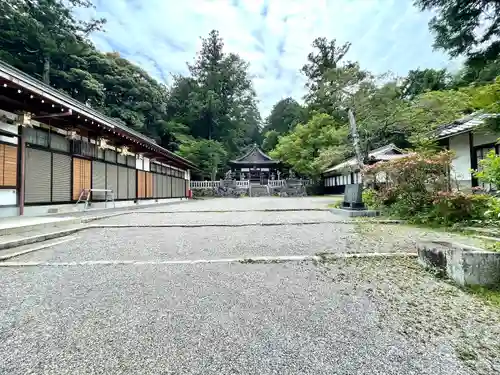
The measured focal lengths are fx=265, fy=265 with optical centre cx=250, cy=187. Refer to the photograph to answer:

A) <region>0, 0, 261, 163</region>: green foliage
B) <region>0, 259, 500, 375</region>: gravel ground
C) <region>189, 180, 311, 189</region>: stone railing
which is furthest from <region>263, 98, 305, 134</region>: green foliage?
<region>0, 259, 500, 375</region>: gravel ground

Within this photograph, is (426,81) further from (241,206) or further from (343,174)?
(241,206)

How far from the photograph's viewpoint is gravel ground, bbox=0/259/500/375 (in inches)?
59.2

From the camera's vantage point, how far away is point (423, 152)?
688cm

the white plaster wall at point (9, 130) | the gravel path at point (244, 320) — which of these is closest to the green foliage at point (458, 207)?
the gravel path at point (244, 320)

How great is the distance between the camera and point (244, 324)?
6.24 ft

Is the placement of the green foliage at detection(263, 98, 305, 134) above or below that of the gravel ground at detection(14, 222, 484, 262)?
above

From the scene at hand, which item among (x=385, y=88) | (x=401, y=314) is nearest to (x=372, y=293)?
(x=401, y=314)

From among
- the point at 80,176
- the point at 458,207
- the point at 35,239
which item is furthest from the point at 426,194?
the point at 80,176

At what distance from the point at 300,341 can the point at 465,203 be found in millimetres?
5611

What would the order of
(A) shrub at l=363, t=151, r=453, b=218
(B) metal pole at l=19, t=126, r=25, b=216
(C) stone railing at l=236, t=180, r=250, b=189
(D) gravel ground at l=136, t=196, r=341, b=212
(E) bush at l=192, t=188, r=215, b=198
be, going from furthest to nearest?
(C) stone railing at l=236, t=180, r=250, b=189, (E) bush at l=192, t=188, r=215, b=198, (D) gravel ground at l=136, t=196, r=341, b=212, (B) metal pole at l=19, t=126, r=25, b=216, (A) shrub at l=363, t=151, r=453, b=218

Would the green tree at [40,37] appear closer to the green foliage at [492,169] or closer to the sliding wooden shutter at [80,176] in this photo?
the sliding wooden shutter at [80,176]

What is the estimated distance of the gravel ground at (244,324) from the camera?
4.93 ft

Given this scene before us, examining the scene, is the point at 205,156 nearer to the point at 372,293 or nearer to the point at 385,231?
the point at 385,231

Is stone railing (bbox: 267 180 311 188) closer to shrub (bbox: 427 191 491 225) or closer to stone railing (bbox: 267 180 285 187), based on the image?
stone railing (bbox: 267 180 285 187)
